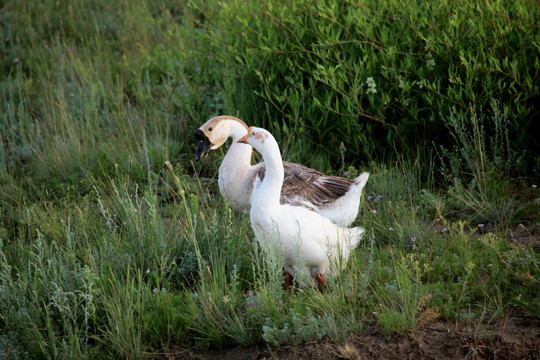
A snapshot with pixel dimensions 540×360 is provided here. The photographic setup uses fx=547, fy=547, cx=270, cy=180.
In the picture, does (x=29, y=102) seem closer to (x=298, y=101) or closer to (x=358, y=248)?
(x=298, y=101)

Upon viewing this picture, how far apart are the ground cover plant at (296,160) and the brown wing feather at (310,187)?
39 centimetres

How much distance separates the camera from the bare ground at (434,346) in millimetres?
3328

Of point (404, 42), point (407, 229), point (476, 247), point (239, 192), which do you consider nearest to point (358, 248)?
point (407, 229)

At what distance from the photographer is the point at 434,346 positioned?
11.2 ft

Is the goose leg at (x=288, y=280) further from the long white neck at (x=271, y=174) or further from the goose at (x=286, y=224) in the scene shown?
the long white neck at (x=271, y=174)

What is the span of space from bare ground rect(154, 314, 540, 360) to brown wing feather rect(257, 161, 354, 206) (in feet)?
5.38

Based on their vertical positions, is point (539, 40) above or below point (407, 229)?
above

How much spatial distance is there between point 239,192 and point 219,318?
5.87 ft

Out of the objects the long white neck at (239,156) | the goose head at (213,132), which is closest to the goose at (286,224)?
the long white neck at (239,156)

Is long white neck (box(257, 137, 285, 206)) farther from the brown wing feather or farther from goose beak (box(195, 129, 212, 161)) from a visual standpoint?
goose beak (box(195, 129, 212, 161))

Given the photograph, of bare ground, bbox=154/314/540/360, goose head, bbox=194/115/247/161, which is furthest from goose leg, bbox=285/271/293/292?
goose head, bbox=194/115/247/161

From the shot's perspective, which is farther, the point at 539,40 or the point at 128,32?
the point at 128,32

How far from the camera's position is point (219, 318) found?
370 cm

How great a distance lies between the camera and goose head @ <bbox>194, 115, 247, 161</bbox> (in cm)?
552
